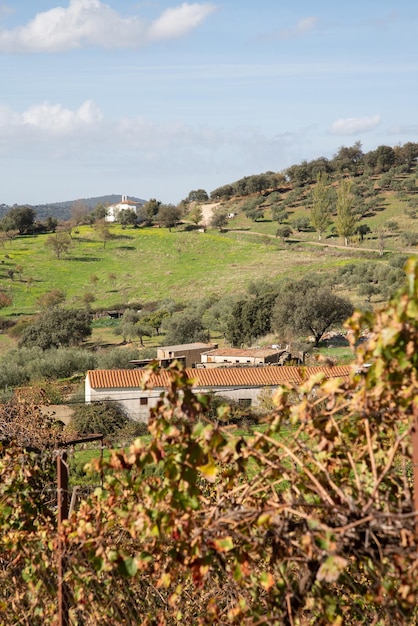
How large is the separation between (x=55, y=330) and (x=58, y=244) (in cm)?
2946

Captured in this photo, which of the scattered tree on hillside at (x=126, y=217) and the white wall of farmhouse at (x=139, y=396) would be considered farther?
the scattered tree on hillside at (x=126, y=217)

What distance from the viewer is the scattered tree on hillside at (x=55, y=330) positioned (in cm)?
4819

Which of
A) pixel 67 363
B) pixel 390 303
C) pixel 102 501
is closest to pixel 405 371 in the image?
pixel 390 303

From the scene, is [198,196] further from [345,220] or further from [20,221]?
[345,220]

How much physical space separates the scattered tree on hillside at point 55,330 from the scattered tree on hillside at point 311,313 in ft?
42.6

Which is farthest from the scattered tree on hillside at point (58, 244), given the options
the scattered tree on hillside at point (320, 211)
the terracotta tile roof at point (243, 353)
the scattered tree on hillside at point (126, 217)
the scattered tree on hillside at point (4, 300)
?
the terracotta tile roof at point (243, 353)

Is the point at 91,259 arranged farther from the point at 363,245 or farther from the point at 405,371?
the point at 405,371

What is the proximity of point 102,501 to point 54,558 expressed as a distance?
2.10 feet

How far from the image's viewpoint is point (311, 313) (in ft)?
149

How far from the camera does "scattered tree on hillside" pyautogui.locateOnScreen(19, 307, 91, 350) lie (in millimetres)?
48188

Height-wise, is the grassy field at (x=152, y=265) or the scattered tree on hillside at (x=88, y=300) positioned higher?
the grassy field at (x=152, y=265)

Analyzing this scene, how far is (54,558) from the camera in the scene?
416cm

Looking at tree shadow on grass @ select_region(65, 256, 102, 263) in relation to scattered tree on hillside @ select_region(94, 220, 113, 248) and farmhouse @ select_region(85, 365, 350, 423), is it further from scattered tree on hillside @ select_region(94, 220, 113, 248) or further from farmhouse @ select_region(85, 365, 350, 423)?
farmhouse @ select_region(85, 365, 350, 423)

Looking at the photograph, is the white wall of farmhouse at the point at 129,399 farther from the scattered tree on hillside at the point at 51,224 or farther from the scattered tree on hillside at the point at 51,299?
the scattered tree on hillside at the point at 51,224
